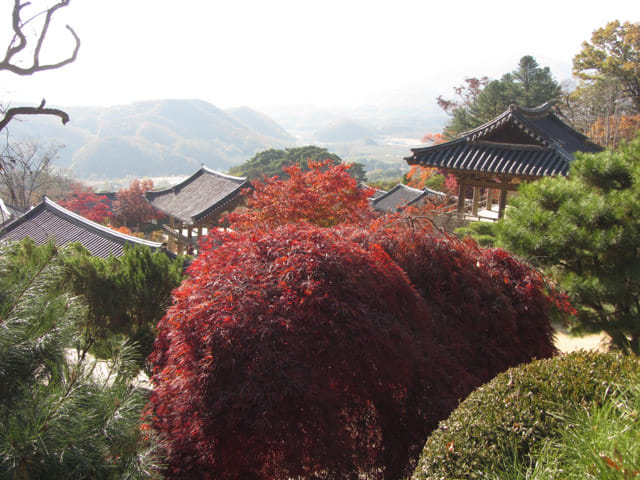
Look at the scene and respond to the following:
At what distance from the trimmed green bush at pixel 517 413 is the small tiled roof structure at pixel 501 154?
8447mm

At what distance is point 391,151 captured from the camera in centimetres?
19625

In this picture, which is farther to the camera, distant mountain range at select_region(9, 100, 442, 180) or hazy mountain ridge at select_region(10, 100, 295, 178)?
hazy mountain ridge at select_region(10, 100, 295, 178)

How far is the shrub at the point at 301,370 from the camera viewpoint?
303 cm

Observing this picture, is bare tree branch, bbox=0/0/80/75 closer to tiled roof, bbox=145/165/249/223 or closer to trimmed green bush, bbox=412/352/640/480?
trimmed green bush, bbox=412/352/640/480

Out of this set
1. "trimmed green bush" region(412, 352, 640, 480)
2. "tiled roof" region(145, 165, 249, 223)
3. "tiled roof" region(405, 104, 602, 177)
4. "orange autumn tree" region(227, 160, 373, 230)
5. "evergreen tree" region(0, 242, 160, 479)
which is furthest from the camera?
"tiled roof" region(145, 165, 249, 223)

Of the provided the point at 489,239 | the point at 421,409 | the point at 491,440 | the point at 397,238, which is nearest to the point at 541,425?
the point at 491,440

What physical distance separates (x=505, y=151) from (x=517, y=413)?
33.0 ft

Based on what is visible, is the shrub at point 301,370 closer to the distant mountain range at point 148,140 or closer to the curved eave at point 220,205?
the curved eave at point 220,205

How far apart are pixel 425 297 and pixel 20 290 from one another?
3.24 metres

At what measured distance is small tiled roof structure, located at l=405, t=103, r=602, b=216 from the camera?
35.3 ft

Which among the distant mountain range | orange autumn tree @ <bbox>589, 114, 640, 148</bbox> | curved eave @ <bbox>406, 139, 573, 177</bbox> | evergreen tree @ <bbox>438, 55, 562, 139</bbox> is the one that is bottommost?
the distant mountain range

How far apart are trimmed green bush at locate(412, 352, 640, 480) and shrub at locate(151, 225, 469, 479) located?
63 cm

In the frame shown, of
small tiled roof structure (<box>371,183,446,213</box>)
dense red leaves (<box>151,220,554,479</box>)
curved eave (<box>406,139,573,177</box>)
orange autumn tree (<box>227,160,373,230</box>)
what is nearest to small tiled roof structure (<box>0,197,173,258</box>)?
orange autumn tree (<box>227,160,373,230</box>)

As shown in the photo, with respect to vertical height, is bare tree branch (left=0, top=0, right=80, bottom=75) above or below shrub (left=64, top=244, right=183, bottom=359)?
above
